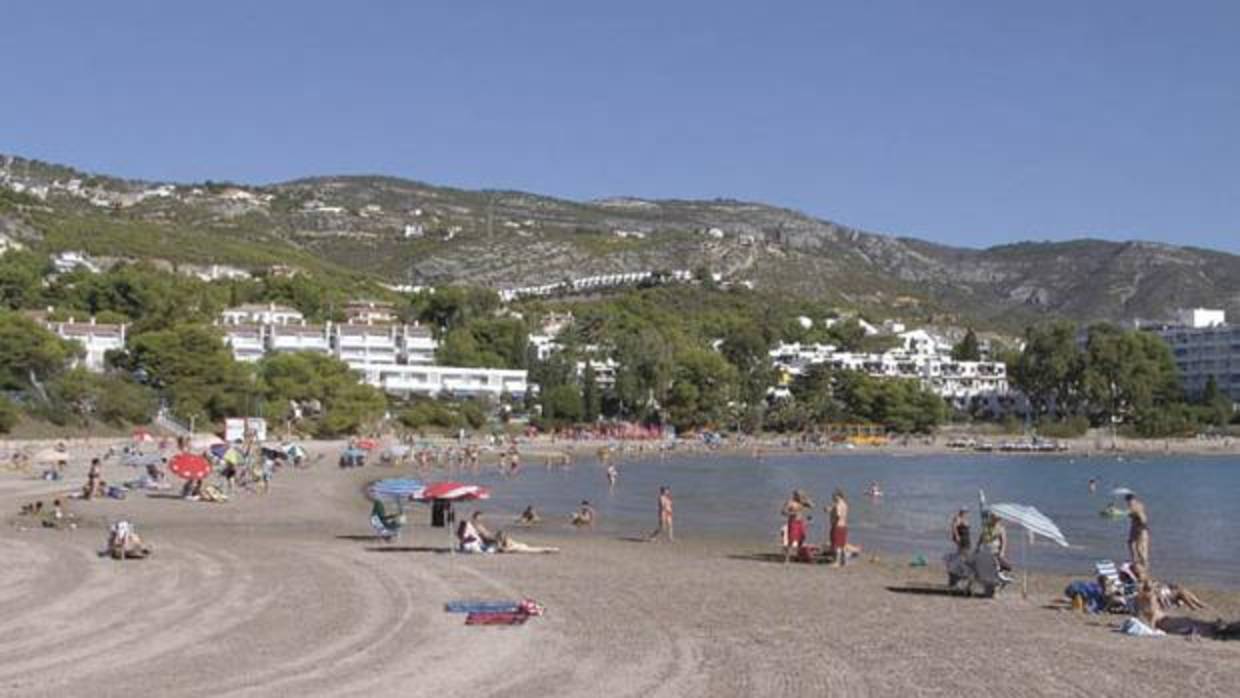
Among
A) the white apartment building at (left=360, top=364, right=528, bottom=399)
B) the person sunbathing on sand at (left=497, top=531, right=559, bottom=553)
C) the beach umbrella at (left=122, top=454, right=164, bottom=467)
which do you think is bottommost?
the person sunbathing on sand at (left=497, top=531, right=559, bottom=553)

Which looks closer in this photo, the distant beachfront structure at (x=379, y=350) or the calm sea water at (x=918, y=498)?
the calm sea water at (x=918, y=498)

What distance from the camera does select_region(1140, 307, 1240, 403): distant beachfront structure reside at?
15350 cm

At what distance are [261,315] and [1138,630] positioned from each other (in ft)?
368

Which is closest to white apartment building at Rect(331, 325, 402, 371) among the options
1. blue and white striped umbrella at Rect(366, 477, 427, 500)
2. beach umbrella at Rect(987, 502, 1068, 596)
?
blue and white striped umbrella at Rect(366, 477, 427, 500)

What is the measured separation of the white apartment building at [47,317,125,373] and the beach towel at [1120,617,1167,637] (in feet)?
262

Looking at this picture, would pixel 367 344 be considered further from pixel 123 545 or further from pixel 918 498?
pixel 123 545

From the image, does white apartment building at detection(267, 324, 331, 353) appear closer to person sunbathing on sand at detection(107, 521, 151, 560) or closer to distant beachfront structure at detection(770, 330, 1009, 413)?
distant beachfront structure at detection(770, 330, 1009, 413)

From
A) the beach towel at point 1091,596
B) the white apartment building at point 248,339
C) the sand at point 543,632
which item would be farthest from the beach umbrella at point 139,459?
the white apartment building at point 248,339

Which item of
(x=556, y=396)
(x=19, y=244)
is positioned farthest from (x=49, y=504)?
(x=19, y=244)

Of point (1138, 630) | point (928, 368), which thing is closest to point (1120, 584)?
point (1138, 630)

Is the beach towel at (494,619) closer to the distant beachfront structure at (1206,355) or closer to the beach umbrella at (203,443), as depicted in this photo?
the beach umbrella at (203,443)

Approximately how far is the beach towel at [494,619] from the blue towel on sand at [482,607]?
0.39 feet

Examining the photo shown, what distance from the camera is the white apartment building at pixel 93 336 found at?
290ft

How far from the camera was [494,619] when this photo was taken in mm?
14680
